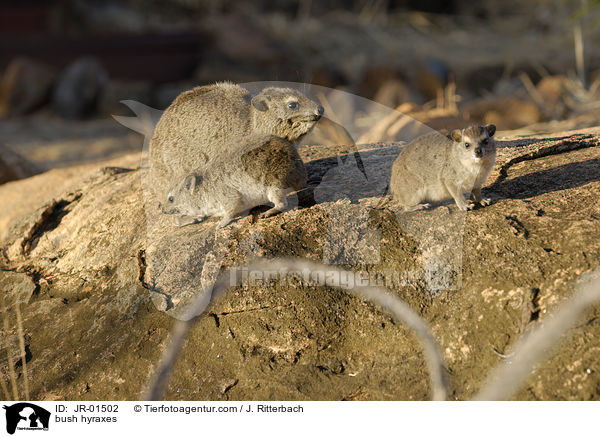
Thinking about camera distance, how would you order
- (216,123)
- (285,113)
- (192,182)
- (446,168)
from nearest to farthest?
(446,168) → (192,182) → (285,113) → (216,123)

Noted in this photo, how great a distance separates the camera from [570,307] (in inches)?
134

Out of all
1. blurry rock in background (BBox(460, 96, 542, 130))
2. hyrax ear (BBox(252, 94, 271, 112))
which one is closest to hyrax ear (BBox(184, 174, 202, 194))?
hyrax ear (BBox(252, 94, 271, 112))

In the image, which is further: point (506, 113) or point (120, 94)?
point (120, 94)

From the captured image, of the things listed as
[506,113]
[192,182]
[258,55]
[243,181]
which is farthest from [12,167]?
[258,55]

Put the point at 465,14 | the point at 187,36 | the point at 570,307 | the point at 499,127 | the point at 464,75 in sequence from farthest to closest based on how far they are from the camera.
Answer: the point at 465,14, the point at 187,36, the point at 464,75, the point at 499,127, the point at 570,307

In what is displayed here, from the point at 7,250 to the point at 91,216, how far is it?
0.93 metres

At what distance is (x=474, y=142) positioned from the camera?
4.17m

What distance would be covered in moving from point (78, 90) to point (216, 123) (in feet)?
31.8

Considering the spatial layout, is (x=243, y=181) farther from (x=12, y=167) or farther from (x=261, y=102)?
(x=12, y=167)

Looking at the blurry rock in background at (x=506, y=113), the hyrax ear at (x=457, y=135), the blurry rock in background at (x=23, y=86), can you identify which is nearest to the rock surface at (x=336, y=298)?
the hyrax ear at (x=457, y=135)

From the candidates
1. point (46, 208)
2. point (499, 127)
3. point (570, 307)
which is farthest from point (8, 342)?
point (499, 127)

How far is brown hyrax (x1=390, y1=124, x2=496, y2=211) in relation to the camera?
13.8 feet

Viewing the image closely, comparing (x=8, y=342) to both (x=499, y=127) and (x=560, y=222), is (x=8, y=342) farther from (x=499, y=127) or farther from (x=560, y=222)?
(x=499, y=127)
